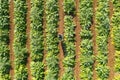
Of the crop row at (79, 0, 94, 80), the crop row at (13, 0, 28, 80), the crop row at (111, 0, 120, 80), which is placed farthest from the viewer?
the crop row at (13, 0, 28, 80)

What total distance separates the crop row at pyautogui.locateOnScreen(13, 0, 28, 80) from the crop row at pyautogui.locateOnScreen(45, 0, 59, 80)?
0.74m

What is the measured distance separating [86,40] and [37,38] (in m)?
1.50

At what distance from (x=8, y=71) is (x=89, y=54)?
2609 mm

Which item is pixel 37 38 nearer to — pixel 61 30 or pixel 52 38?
pixel 52 38

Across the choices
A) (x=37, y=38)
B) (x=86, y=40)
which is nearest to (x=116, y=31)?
(x=86, y=40)

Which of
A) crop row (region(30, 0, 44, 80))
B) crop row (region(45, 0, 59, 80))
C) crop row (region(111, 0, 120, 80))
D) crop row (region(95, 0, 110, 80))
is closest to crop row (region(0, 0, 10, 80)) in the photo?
crop row (region(30, 0, 44, 80))

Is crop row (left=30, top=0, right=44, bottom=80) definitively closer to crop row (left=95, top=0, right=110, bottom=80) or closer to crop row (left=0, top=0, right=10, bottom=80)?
crop row (left=0, top=0, right=10, bottom=80)

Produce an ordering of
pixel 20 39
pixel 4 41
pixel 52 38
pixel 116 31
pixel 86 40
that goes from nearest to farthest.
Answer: pixel 116 31
pixel 86 40
pixel 52 38
pixel 20 39
pixel 4 41

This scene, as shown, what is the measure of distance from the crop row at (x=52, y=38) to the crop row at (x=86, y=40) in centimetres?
76

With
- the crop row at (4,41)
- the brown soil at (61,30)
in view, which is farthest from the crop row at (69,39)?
the crop row at (4,41)

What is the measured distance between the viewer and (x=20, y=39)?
11.3 metres

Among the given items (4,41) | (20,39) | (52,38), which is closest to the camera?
(52,38)

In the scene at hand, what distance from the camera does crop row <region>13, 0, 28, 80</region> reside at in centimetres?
1131

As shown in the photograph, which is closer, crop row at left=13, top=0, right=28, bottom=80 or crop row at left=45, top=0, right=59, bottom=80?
crop row at left=45, top=0, right=59, bottom=80
